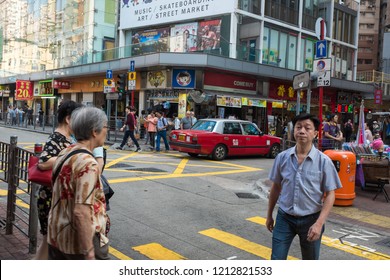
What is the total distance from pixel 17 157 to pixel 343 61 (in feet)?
102

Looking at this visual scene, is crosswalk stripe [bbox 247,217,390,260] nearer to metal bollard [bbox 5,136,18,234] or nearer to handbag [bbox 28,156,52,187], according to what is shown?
handbag [bbox 28,156,52,187]

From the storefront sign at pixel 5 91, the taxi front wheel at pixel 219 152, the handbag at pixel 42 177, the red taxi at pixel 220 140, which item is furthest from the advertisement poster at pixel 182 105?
the storefront sign at pixel 5 91

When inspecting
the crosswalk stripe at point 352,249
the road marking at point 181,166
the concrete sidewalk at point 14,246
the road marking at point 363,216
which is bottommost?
the crosswalk stripe at point 352,249

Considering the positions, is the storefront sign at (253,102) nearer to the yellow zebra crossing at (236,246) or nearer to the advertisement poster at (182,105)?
the advertisement poster at (182,105)

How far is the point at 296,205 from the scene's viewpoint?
3.31 metres

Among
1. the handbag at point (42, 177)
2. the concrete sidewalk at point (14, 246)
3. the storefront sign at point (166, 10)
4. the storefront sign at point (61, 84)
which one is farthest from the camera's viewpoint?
the storefront sign at point (61, 84)

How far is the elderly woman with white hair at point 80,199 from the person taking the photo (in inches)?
95.1

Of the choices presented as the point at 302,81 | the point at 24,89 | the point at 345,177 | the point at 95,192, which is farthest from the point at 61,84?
the point at 95,192

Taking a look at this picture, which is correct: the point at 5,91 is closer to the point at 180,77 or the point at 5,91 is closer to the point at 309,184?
the point at 180,77

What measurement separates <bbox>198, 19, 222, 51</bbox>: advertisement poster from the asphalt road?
12.5m

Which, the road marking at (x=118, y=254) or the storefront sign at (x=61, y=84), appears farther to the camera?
the storefront sign at (x=61, y=84)

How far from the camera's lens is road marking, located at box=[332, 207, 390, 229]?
6.75 m

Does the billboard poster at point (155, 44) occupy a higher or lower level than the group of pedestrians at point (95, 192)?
higher

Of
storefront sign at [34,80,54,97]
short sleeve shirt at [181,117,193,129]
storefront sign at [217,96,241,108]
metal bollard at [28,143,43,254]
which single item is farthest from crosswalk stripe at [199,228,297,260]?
storefront sign at [34,80,54,97]
